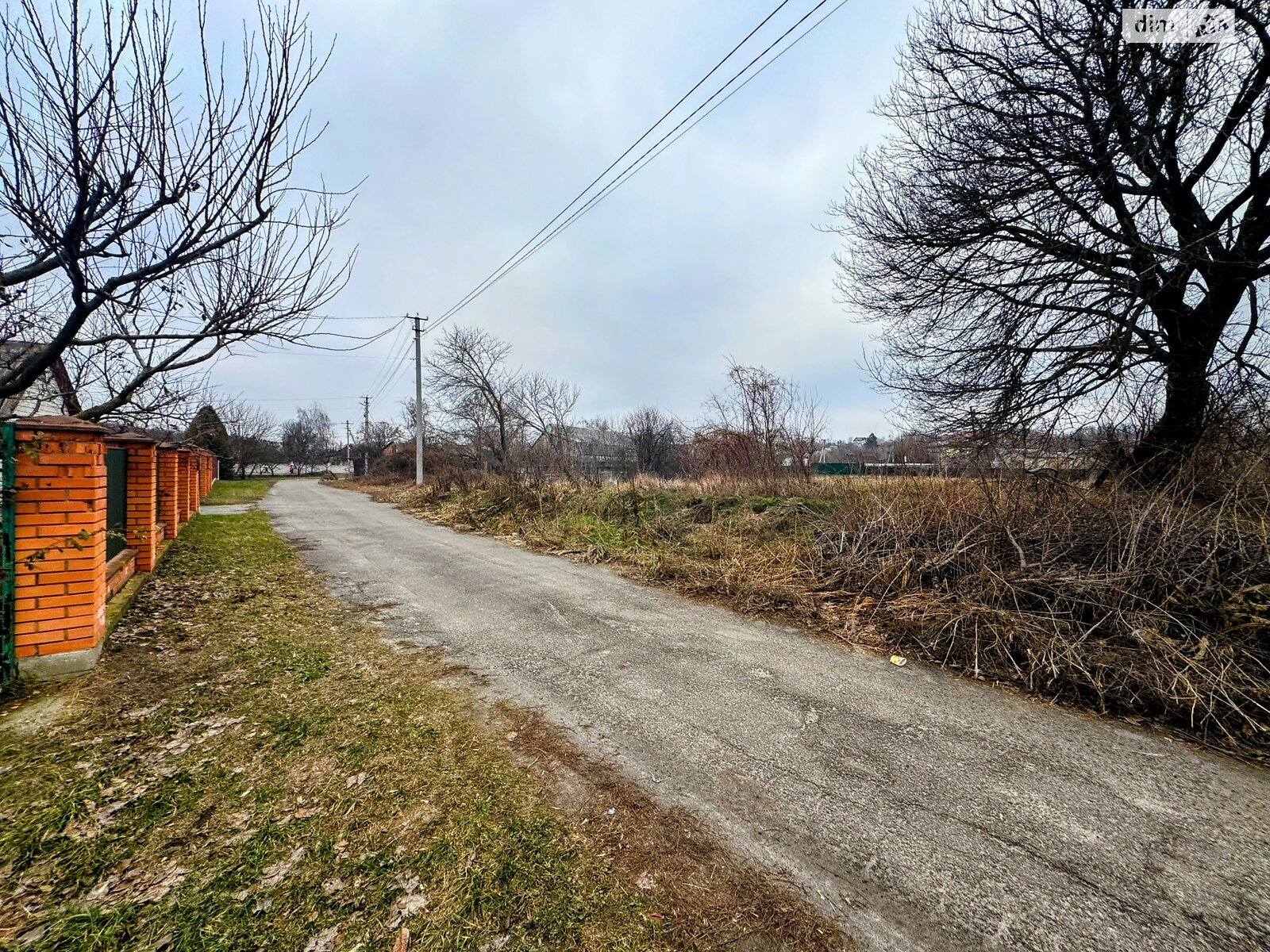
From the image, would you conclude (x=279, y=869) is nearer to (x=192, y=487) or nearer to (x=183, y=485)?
(x=183, y=485)

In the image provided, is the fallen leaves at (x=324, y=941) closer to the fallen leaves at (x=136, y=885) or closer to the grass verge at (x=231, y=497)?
the fallen leaves at (x=136, y=885)

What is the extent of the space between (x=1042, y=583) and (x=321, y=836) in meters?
4.82

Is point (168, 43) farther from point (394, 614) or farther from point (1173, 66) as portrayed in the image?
point (1173, 66)

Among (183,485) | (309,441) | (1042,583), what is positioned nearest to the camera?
(1042,583)

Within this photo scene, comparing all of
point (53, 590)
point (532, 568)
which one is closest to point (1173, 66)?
point (532, 568)

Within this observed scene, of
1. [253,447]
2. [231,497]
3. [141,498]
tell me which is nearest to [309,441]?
[253,447]

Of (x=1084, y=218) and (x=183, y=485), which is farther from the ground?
(x=1084, y=218)

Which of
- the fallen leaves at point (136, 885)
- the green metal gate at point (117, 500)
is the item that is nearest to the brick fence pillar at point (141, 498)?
the green metal gate at point (117, 500)

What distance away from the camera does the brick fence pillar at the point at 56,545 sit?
8.80ft

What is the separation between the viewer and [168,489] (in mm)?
7242

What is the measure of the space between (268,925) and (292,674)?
207 cm

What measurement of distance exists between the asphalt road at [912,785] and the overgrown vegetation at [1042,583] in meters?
0.37

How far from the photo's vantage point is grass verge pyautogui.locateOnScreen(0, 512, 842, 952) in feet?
4.71

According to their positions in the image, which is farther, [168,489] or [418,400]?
[418,400]
